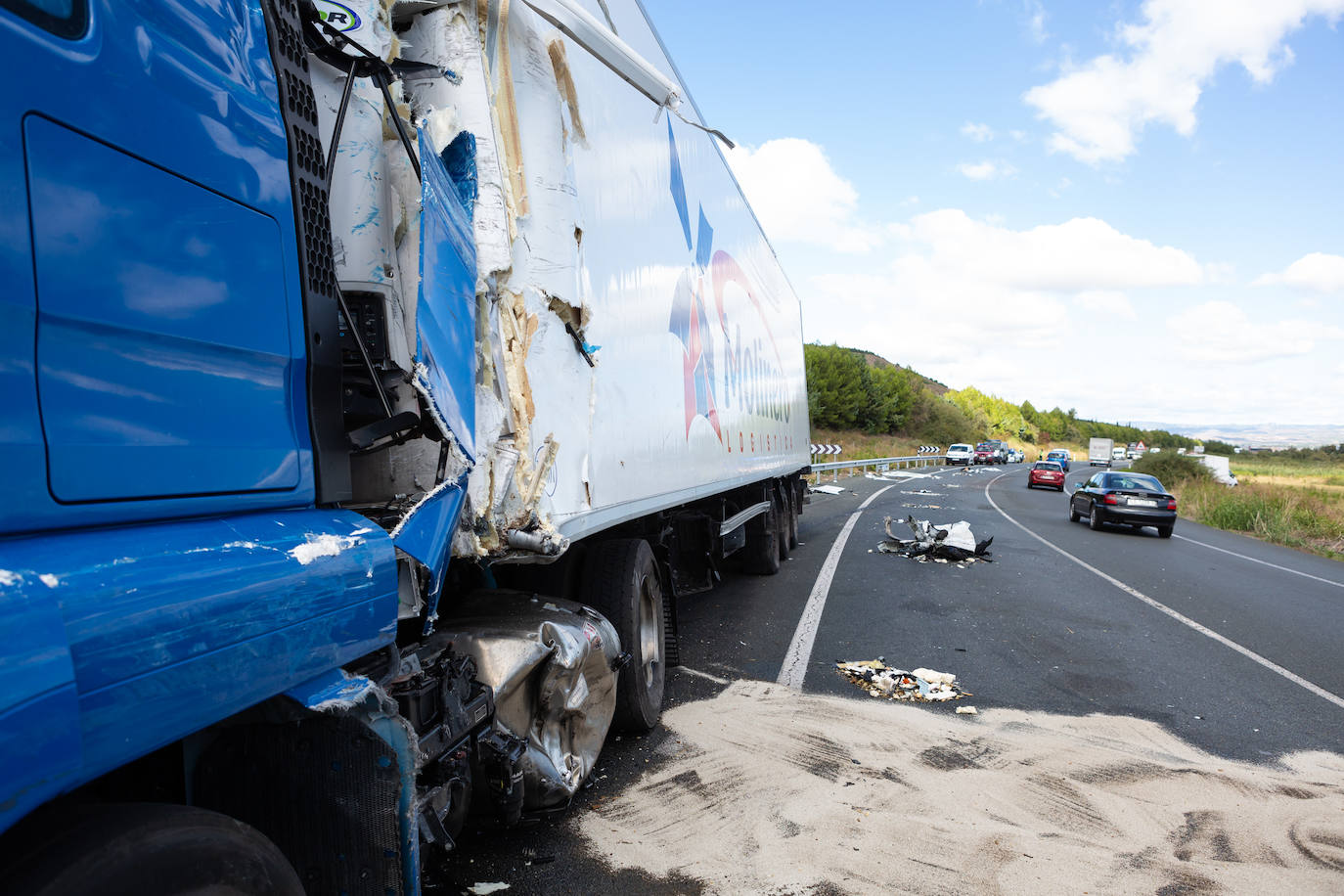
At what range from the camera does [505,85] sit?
2.87 m

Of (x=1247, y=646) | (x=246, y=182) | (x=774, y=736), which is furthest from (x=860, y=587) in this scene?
(x=246, y=182)

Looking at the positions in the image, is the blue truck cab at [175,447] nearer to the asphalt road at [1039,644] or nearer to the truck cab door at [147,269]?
the truck cab door at [147,269]

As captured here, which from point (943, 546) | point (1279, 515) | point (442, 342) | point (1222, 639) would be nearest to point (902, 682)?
point (1222, 639)

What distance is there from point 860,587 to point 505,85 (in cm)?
753

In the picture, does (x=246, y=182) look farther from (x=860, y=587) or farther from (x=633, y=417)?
(x=860, y=587)

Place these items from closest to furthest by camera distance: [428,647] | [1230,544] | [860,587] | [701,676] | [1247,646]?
[428,647]
[701,676]
[1247,646]
[860,587]
[1230,544]

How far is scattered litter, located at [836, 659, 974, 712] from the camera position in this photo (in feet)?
17.7

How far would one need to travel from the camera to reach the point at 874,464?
4194 centimetres

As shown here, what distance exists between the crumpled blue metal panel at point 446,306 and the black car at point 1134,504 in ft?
58.0

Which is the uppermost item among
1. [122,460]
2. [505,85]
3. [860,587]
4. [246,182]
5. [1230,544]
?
[505,85]

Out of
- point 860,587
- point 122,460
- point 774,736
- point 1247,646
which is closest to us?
point 122,460

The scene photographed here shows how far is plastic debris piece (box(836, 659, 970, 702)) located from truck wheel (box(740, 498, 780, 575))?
12.9 feet

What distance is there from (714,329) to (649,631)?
9.04 ft

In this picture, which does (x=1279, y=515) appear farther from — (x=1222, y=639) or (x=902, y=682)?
(x=902, y=682)
